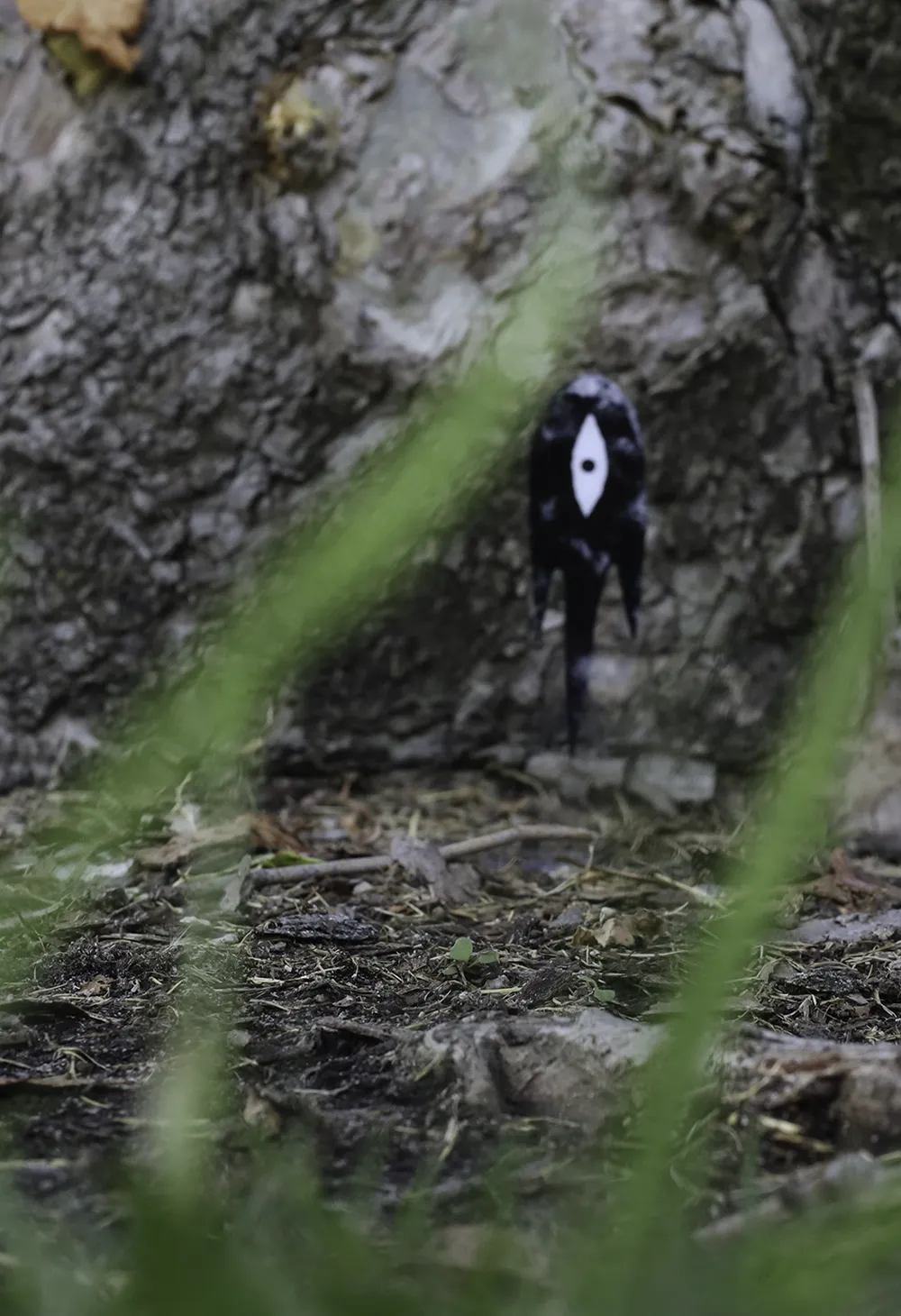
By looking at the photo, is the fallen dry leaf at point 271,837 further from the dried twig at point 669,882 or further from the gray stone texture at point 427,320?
the dried twig at point 669,882

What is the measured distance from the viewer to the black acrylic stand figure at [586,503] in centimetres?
187

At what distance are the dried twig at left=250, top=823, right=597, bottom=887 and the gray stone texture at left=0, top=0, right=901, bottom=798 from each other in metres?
0.23

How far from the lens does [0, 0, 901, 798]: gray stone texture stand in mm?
1842

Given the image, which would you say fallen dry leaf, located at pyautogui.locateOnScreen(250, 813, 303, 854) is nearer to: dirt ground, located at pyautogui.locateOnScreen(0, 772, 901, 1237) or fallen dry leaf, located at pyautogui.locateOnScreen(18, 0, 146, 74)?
dirt ground, located at pyautogui.locateOnScreen(0, 772, 901, 1237)

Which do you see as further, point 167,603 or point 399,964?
point 167,603

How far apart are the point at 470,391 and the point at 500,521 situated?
163cm

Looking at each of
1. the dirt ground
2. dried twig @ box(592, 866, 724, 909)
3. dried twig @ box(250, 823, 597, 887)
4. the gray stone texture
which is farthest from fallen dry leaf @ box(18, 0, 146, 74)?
dried twig @ box(592, 866, 724, 909)

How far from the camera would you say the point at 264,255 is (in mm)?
1885

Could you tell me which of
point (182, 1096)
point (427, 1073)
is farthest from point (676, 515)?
point (182, 1096)

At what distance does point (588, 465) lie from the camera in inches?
74.2

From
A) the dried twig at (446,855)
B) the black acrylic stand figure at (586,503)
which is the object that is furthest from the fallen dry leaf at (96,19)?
the dried twig at (446,855)

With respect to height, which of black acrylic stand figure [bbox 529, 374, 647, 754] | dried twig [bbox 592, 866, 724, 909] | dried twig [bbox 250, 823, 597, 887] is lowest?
dried twig [bbox 592, 866, 724, 909]

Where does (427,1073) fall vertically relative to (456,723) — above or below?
above

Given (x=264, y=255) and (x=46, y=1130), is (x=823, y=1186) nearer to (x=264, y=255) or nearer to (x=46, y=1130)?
(x=46, y=1130)
